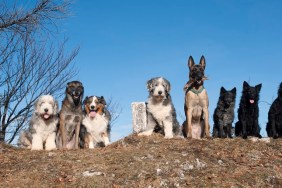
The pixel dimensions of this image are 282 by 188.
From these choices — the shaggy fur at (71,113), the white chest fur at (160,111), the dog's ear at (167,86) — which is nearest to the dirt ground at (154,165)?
the white chest fur at (160,111)

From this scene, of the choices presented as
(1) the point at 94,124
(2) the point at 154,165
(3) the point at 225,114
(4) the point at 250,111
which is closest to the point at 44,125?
(1) the point at 94,124

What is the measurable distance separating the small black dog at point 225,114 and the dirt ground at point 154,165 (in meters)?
0.99

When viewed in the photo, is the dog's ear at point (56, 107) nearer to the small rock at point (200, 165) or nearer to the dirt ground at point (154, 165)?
the dirt ground at point (154, 165)

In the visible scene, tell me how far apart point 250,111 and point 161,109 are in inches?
95.0

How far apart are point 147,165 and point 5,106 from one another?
10.3 m

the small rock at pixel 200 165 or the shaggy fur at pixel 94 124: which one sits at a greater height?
the shaggy fur at pixel 94 124

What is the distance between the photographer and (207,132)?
10.8m

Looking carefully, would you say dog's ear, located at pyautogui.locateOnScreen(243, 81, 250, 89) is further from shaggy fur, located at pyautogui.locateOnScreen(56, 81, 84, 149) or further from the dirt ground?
shaggy fur, located at pyautogui.locateOnScreen(56, 81, 84, 149)

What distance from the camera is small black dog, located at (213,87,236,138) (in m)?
10.8

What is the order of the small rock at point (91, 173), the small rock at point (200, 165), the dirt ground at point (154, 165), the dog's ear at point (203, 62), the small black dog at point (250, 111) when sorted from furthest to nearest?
the dog's ear at point (203, 62) → the small black dog at point (250, 111) → the small rock at point (200, 165) → the small rock at point (91, 173) → the dirt ground at point (154, 165)

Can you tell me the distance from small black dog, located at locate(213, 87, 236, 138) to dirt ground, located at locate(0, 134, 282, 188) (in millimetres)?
991

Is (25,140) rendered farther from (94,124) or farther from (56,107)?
(94,124)

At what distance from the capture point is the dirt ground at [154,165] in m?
7.59

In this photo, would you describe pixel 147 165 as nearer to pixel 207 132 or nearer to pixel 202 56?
pixel 207 132
